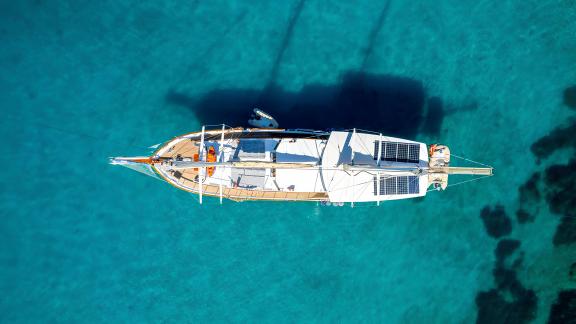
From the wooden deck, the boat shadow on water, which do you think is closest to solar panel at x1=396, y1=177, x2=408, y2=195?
the wooden deck

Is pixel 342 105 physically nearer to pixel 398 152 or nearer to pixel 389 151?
pixel 389 151

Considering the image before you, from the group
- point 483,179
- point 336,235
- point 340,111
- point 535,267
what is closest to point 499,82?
point 483,179

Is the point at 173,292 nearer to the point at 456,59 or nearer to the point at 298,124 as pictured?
the point at 298,124

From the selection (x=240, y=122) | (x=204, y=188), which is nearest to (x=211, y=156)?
(x=204, y=188)

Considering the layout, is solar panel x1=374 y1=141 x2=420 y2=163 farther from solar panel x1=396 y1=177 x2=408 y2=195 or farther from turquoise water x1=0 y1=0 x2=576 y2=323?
turquoise water x1=0 y1=0 x2=576 y2=323

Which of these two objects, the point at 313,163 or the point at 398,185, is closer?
the point at 313,163
